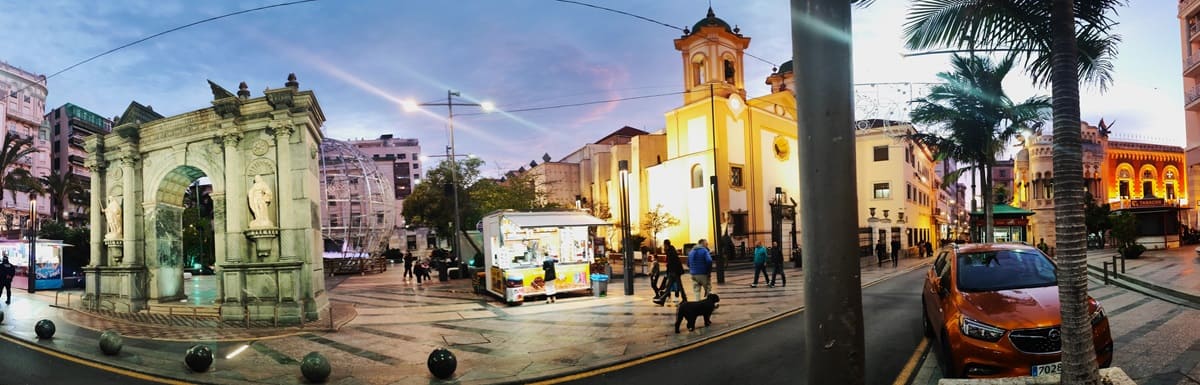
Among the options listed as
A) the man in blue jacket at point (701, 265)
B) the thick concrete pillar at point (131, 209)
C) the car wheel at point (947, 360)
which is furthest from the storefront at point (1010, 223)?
the thick concrete pillar at point (131, 209)

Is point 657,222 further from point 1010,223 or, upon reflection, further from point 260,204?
point 260,204

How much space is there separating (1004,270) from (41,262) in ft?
114

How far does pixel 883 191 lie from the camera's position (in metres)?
50.4

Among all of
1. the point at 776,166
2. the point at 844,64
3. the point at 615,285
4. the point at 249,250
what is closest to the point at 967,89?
the point at 615,285

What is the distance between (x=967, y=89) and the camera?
16.4 metres

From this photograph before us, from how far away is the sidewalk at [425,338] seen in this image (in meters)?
8.82

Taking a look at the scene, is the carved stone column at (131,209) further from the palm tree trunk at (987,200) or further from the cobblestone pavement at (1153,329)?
the palm tree trunk at (987,200)

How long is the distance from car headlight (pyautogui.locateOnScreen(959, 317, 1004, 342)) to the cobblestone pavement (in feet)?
2.89

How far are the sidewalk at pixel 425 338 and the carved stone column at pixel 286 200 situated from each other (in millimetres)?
1913

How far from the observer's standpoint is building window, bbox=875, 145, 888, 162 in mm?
50406

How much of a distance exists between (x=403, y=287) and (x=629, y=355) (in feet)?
59.1

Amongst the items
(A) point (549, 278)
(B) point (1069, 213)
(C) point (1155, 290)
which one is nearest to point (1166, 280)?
(C) point (1155, 290)

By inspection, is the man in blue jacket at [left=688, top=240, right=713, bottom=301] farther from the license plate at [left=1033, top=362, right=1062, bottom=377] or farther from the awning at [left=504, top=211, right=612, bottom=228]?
the license plate at [left=1033, top=362, right=1062, bottom=377]

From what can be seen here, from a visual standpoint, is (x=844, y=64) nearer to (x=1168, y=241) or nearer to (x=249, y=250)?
(x=249, y=250)
